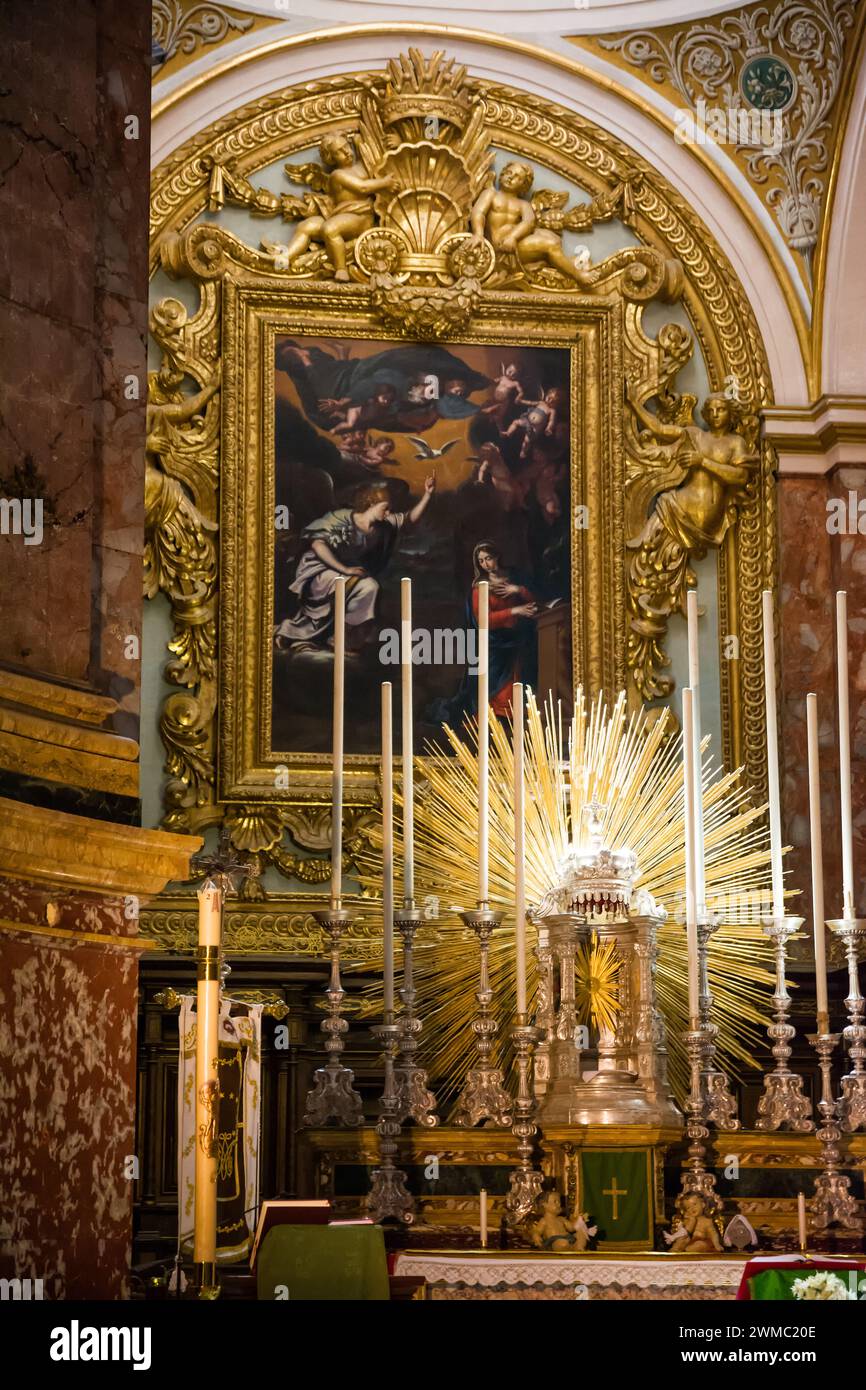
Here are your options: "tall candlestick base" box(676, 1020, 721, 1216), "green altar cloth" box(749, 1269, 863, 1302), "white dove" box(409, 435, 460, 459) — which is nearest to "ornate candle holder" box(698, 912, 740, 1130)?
"tall candlestick base" box(676, 1020, 721, 1216)

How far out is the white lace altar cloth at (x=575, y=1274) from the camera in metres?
5.73

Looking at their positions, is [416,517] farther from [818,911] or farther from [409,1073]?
[409,1073]

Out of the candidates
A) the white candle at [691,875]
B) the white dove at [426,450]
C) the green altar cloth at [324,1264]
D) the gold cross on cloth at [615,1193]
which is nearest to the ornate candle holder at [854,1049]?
the white candle at [691,875]

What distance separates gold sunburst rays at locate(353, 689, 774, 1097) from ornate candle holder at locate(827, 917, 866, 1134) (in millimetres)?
692

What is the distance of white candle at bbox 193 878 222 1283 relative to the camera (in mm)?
4270

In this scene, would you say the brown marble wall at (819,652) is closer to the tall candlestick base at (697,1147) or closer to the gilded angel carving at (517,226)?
the gilded angel carving at (517,226)

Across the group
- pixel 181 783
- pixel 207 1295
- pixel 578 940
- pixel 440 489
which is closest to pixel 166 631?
pixel 181 783

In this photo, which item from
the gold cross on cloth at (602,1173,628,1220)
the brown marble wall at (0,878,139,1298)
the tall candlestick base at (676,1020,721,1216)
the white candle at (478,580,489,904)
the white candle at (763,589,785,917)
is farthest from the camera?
the white candle at (763,589,785,917)

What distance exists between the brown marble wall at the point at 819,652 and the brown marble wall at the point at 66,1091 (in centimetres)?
583

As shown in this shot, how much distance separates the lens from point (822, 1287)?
194 inches

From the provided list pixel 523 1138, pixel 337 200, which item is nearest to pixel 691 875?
pixel 523 1138

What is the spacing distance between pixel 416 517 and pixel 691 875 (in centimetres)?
391

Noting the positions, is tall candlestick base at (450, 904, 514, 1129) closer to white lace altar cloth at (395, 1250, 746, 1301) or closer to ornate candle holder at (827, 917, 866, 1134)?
white lace altar cloth at (395, 1250, 746, 1301)

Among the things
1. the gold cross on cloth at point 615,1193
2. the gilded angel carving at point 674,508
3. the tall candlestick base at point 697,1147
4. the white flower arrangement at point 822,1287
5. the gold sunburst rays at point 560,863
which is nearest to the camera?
the white flower arrangement at point 822,1287
